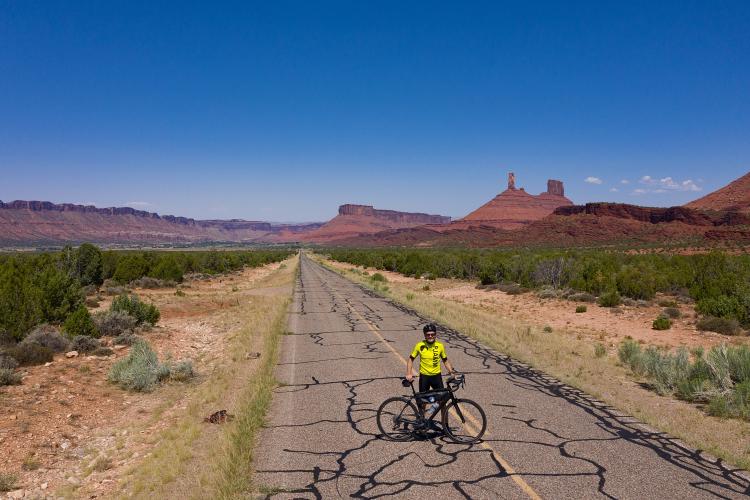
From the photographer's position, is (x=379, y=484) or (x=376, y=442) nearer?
(x=379, y=484)

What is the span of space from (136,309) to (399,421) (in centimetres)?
1560

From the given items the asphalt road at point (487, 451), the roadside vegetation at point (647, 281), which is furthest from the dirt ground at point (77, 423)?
the roadside vegetation at point (647, 281)

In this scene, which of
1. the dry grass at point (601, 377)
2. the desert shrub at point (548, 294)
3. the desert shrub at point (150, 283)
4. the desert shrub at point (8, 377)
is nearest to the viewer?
the dry grass at point (601, 377)

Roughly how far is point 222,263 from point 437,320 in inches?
1886

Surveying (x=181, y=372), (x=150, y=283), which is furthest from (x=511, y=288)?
(x=150, y=283)

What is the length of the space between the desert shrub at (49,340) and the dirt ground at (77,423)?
346mm

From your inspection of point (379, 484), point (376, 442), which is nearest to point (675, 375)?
point (376, 442)

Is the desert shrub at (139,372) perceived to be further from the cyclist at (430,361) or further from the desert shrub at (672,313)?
the desert shrub at (672,313)

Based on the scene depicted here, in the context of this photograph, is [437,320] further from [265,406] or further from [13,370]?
[13,370]

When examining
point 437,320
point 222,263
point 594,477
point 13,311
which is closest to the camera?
point 594,477

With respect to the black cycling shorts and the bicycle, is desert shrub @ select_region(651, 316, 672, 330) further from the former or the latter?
the black cycling shorts

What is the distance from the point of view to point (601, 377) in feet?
39.4

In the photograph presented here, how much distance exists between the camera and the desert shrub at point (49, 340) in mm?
13953

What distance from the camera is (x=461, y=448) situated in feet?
23.6
